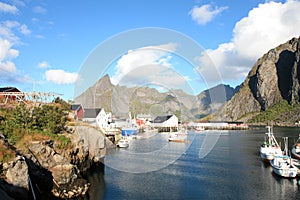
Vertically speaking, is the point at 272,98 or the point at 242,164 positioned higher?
the point at 272,98

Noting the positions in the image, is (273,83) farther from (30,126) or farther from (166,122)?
(30,126)

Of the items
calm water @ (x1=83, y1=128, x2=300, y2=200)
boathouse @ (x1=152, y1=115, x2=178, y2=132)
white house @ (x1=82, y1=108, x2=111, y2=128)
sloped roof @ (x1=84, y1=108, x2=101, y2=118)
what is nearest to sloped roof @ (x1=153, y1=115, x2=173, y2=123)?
boathouse @ (x1=152, y1=115, x2=178, y2=132)

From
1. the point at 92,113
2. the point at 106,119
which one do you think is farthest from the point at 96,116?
the point at 106,119

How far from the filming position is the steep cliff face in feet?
435

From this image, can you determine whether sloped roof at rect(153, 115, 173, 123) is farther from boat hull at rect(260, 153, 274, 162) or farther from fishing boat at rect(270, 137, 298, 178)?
fishing boat at rect(270, 137, 298, 178)

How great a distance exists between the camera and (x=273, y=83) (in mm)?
142625

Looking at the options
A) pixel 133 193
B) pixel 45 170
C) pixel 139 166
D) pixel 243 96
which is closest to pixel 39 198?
pixel 45 170

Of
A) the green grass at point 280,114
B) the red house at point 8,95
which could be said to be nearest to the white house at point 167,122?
the green grass at point 280,114

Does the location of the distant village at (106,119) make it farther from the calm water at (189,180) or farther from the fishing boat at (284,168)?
the fishing boat at (284,168)

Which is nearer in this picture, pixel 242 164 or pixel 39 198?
pixel 39 198

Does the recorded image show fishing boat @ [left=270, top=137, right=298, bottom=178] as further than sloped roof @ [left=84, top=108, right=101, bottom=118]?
No

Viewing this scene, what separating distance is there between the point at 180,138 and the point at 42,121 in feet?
115

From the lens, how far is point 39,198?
49.8 feet

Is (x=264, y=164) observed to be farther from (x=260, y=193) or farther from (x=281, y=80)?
(x=281, y=80)
